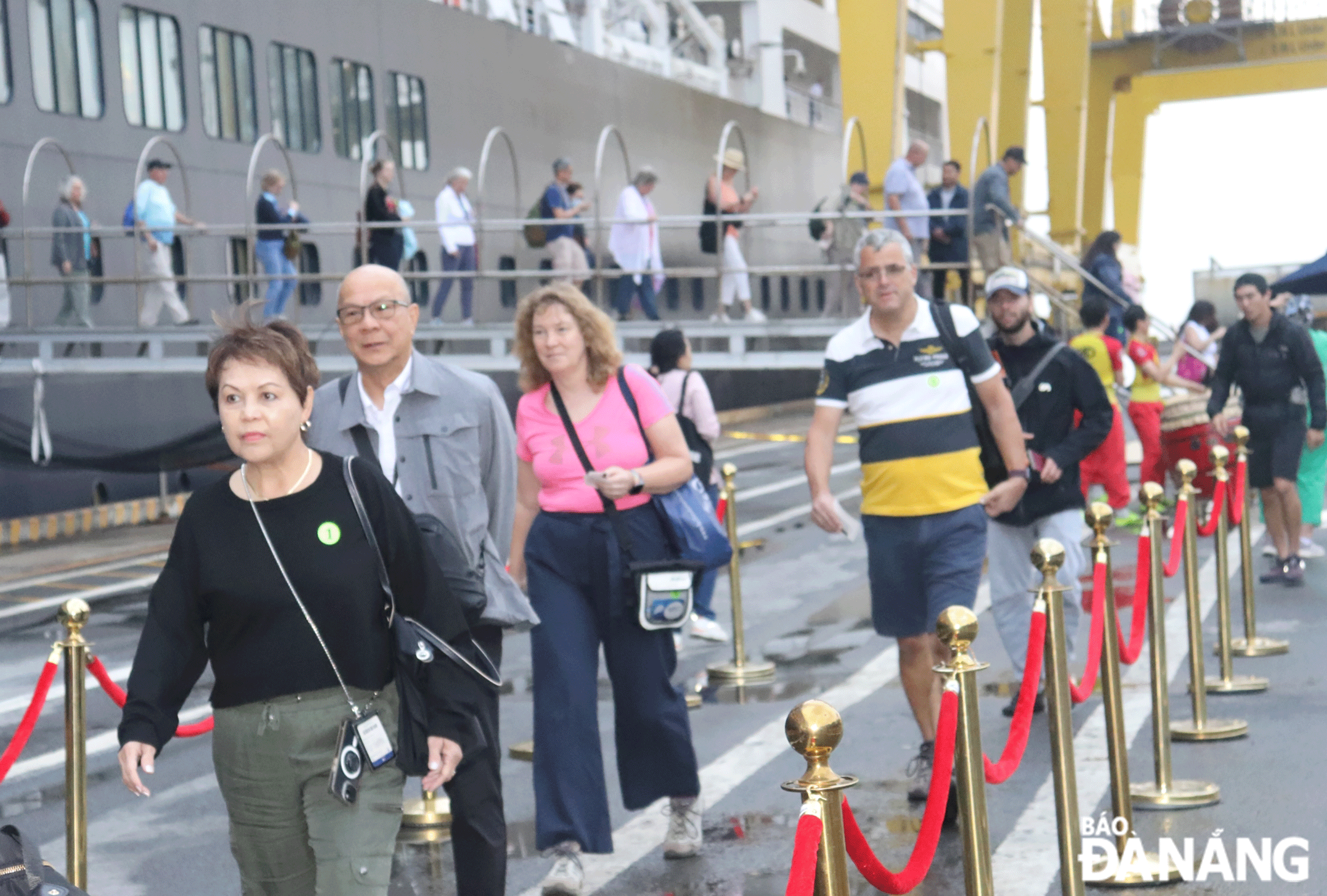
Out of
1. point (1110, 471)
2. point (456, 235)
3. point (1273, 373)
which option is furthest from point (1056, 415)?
point (456, 235)

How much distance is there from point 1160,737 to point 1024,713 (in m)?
2.02

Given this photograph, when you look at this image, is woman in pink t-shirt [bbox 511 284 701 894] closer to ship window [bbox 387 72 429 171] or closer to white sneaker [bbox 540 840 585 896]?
white sneaker [bbox 540 840 585 896]

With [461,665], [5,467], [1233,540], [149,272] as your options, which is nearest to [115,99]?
[149,272]

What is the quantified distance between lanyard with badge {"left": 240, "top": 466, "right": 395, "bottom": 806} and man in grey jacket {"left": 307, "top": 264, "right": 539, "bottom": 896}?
3.57 feet

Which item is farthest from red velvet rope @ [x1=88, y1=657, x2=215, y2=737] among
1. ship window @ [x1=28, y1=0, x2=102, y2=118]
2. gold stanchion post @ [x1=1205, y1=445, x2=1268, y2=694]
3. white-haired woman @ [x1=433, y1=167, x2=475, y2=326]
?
ship window @ [x1=28, y1=0, x2=102, y2=118]

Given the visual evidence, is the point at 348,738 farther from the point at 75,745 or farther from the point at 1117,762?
the point at 1117,762

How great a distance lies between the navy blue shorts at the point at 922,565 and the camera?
20.5ft

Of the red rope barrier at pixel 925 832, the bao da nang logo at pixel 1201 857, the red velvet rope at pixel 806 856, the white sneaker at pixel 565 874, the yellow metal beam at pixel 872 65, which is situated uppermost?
the yellow metal beam at pixel 872 65

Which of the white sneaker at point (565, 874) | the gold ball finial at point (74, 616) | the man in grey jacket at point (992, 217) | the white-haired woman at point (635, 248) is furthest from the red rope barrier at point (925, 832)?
the man in grey jacket at point (992, 217)

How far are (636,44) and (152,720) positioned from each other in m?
35.1

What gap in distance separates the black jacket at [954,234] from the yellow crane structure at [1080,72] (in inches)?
47.2

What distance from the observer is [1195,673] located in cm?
727

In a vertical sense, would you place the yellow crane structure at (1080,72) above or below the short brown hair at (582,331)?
above

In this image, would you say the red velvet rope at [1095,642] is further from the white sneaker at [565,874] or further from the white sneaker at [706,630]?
the white sneaker at [706,630]
